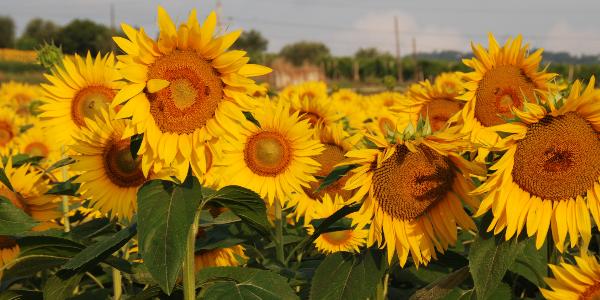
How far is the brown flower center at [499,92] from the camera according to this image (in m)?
3.58

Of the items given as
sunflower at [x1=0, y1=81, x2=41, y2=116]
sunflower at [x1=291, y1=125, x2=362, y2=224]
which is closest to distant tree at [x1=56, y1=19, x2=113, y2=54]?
sunflower at [x1=0, y1=81, x2=41, y2=116]

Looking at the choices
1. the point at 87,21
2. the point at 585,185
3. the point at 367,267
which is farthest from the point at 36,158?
the point at 87,21

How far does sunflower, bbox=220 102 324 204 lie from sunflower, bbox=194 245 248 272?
0.33 metres

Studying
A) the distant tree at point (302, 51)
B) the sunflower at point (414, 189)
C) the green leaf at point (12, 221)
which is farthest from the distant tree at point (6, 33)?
the sunflower at point (414, 189)

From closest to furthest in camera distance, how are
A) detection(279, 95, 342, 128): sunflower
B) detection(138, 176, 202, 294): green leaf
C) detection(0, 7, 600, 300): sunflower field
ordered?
detection(138, 176, 202, 294): green leaf → detection(0, 7, 600, 300): sunflower field → detection(279, 95, 342, 128): sunflower

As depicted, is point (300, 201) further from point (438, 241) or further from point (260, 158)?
point (438, 241)

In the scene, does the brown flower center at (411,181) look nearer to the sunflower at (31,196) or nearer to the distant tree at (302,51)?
the sunflower at (31,196)

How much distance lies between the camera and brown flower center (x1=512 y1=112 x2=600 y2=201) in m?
2.06

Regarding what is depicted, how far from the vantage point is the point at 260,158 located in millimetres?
3633

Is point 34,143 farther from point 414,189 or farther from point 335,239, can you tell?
point 414,189

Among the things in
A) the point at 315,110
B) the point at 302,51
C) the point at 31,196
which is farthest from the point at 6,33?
the point at 31,196

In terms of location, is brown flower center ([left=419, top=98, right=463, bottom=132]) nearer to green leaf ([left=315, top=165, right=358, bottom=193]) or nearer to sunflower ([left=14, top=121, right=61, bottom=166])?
green leaf ([left=315, top=165, right=358, bottom=193])

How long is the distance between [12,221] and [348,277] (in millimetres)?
1259

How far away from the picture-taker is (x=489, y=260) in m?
2.05
